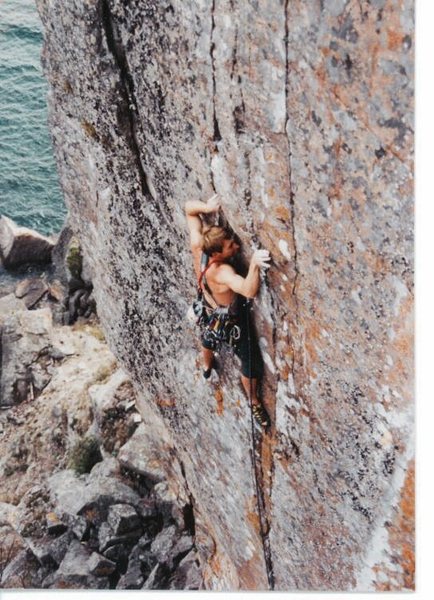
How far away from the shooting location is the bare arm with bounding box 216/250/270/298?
11.9 feet

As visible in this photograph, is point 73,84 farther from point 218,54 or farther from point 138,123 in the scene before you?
point 218,54

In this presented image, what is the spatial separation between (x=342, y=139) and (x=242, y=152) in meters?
0.80

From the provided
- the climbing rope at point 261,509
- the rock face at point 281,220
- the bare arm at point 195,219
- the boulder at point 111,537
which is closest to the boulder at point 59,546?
the boulder at point 111,537

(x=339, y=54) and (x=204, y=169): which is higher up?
(x=339, y=54)

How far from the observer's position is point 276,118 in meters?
3.17

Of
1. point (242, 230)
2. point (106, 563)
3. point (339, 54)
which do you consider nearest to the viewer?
point (339, 54)

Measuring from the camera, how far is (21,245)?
11.8 metres

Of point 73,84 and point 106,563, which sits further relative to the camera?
point 106,563

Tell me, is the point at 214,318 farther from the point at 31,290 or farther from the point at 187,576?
the point at 31,290

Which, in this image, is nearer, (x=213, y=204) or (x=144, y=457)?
(x=213, y=204)

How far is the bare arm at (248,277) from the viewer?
363 centimetres

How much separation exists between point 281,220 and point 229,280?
1.97 feet

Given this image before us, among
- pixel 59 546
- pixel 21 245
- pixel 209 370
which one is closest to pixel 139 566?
pixel 59 546

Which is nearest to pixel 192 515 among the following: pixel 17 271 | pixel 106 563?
pixel 106 563
